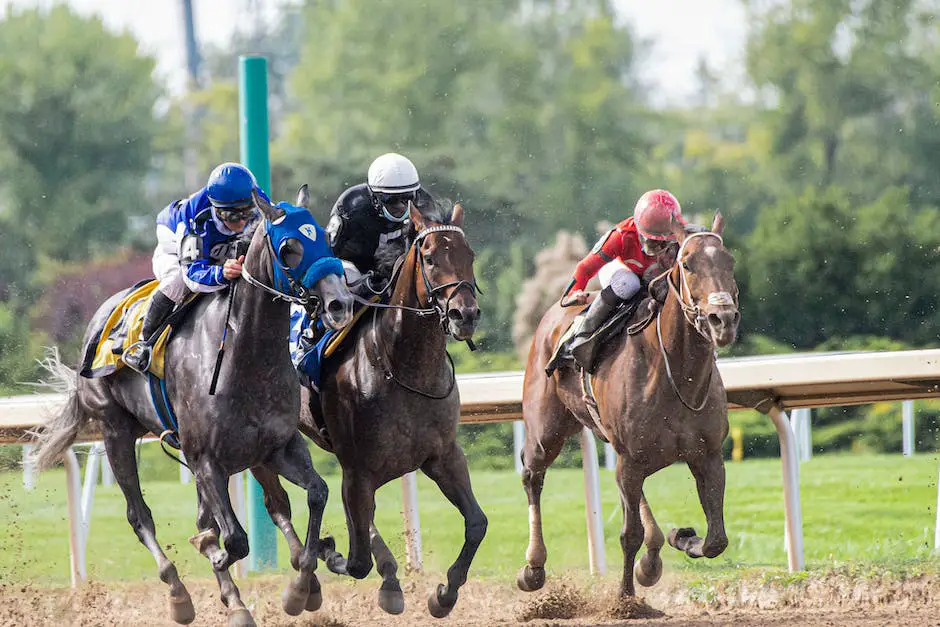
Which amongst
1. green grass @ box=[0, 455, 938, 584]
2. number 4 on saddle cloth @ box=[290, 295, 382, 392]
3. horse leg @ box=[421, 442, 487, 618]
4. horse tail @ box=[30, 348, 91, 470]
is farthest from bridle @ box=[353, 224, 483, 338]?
green grass @ box=[0, 455, 938, 584]

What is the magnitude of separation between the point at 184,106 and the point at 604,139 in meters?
11.0

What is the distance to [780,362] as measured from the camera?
751 cm

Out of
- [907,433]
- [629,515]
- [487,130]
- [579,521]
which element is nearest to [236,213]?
[629,515]

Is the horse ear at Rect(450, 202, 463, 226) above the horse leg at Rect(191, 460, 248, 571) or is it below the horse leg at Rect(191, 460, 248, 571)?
above

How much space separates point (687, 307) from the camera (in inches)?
240

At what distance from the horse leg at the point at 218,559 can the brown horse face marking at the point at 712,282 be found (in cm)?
215

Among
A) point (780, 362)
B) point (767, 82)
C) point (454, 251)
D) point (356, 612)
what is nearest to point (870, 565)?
point (780, 362)

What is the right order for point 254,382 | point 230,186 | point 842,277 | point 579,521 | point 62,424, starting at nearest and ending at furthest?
point 254,382, point 230,186, point 62,424, point 579,521, point 842,277

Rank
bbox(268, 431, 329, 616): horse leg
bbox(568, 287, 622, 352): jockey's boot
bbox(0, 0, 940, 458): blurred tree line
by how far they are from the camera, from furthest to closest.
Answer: bbox(0, 0, 940, 458): blurred tree line < bbox(568, 287, 622, 352): jockey's boot < bbox(268, 431, 329, 616): horse leg

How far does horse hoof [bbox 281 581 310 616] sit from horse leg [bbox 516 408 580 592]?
1416mm

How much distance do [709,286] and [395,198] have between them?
147 cm

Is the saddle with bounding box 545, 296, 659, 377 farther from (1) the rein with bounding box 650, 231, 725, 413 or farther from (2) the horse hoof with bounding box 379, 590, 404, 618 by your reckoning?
(2) the horse hoof with bounding box 379, 590, 404, 618

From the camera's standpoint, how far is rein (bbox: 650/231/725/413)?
6016 mm

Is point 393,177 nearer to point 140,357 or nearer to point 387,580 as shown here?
point 140,357
